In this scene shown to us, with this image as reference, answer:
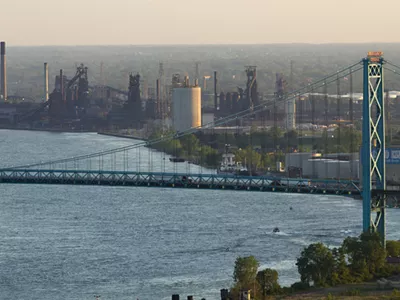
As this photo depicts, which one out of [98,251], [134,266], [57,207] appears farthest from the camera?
[57,207]

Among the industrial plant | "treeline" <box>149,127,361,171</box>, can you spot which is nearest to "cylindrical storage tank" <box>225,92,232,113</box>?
the industrial plant

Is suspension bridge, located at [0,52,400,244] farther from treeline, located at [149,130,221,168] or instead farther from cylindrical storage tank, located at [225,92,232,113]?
cylindrical storage tank, located at [225,92,232,113]

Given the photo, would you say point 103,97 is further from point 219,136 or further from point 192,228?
point 192,228

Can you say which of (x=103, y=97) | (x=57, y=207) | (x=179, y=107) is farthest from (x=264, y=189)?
(x=103, y=97)

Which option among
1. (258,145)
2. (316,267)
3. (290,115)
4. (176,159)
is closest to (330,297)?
(316,267)

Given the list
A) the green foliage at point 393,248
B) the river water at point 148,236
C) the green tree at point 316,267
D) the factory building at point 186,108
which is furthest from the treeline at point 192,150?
the green tree at point 316,267


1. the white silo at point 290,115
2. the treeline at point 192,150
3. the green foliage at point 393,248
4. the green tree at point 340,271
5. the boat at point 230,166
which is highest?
the white silo at point 290,115

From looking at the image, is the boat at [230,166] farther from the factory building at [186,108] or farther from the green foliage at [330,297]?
the green foliage at [330,297]
